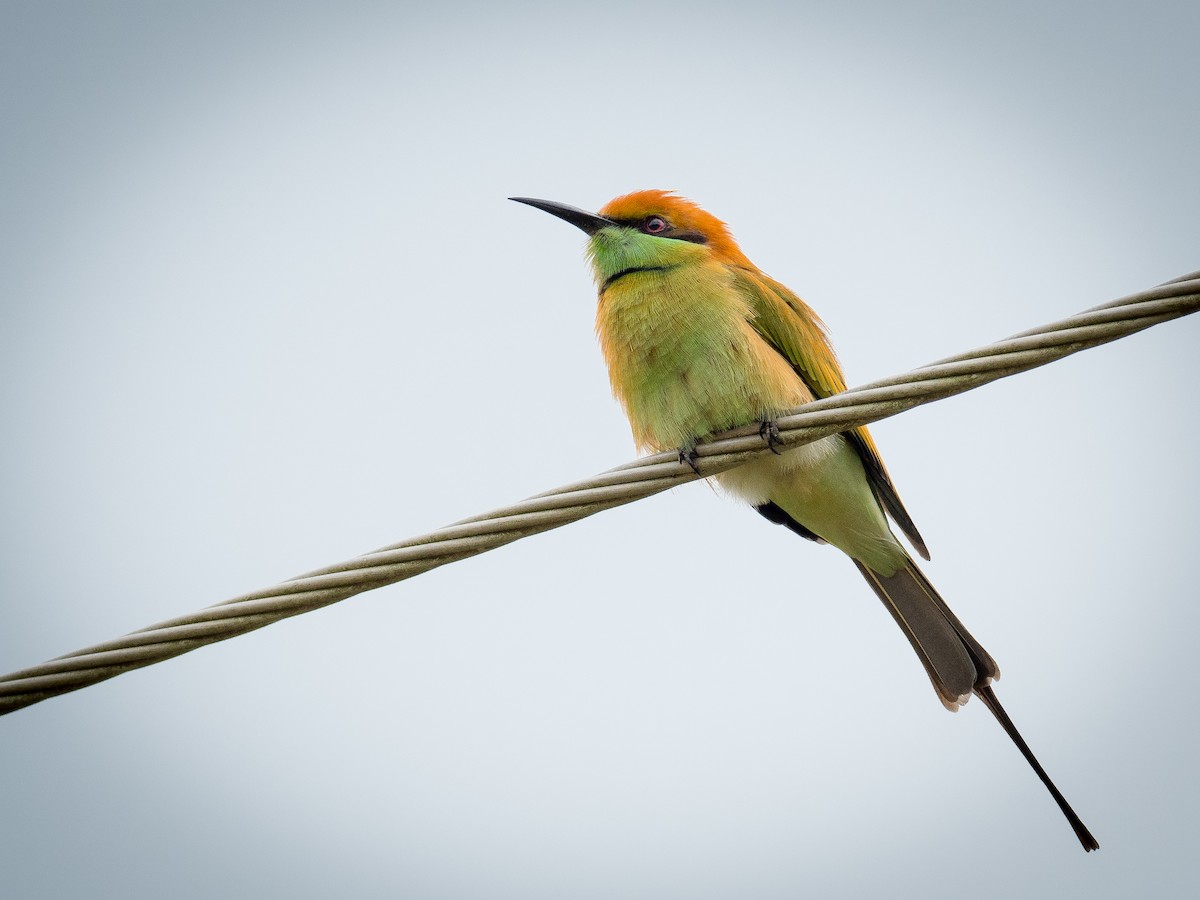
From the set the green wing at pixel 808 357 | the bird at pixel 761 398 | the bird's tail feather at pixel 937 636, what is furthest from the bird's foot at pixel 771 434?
the bird's tail feather at pixel 937 636

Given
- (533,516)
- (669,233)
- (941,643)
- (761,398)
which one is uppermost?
(669,233)

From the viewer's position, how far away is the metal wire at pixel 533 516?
1584mm

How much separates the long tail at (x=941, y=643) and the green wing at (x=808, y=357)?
12 cm

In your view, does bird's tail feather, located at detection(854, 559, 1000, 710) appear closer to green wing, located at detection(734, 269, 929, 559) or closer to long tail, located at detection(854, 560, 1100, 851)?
long tail, located at detection(854, 560, 1100, 851)

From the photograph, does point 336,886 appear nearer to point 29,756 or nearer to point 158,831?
point 158,831

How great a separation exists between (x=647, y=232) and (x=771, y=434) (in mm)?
1158

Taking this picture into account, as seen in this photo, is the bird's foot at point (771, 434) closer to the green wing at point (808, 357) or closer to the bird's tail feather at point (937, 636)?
the green wing at point (808, 357)

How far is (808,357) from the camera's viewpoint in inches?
118

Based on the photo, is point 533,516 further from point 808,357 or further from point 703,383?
point 808,357

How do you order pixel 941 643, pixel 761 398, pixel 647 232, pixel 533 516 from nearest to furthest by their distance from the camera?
1. pixel 533 516
2. pixel 761 398
3. pixel 941 643
4. pixel 647 232

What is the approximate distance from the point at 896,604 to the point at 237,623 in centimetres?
192

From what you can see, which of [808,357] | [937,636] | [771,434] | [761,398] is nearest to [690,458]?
[771,434]

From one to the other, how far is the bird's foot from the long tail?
70 centimetres

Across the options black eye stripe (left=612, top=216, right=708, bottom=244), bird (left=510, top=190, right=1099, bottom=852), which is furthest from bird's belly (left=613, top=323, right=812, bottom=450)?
black eye stripe (left=612, top=216, right=708, bottom=244)
